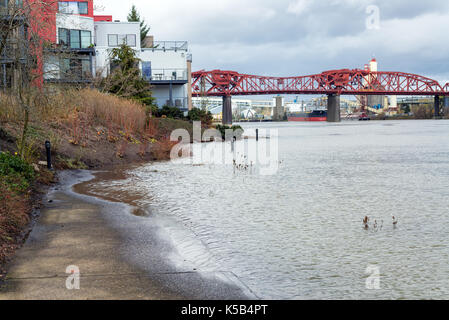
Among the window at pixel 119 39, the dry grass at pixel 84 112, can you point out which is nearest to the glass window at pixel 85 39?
the window at pixel 119 39

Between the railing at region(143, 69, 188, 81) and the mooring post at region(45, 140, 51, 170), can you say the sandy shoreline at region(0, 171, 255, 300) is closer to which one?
the mooring post at region(45, 140, 51, 170)

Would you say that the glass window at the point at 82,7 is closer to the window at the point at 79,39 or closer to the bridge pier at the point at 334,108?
the window at the point at 79,39

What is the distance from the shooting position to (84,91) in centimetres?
2953

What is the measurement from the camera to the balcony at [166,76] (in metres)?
60.8

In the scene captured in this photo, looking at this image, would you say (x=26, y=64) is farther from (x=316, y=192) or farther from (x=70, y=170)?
(x=316, y=192)

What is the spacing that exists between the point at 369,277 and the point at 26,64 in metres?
10.6

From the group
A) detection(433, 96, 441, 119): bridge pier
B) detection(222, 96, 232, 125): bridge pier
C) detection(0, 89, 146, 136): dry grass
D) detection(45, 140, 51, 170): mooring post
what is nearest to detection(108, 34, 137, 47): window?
detection(0, 89, 146, 136): dry grass

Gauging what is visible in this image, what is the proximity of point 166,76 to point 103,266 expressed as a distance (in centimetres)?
5495

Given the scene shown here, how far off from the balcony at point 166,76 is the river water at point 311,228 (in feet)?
133

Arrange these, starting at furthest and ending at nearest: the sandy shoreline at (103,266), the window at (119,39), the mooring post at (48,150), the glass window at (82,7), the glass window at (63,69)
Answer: the window at (119,39), the glass window at (82,7), the mooring post at (48,150), the glass window at (63,69), the sandy shoreline at (103,266)

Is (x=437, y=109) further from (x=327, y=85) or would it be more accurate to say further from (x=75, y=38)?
(x=75, y=38)

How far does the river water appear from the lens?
7.56 metres

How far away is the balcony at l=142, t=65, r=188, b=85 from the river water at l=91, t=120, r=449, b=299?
40545 mm
